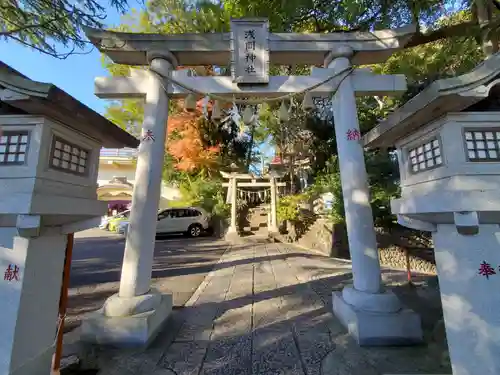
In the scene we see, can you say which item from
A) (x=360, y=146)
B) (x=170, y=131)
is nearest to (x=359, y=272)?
(x=360, y=146)

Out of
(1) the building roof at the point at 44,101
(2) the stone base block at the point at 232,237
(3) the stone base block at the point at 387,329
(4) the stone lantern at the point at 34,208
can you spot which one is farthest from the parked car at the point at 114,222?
(3) the stone base block at the point at 387,329

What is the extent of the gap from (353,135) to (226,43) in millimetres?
1979

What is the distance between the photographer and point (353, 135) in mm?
3104

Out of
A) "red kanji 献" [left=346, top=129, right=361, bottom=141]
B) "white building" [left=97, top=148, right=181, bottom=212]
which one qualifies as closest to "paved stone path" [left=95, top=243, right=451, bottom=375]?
"red kanji 献" [left=346, top=129, right=361, bottom=141]

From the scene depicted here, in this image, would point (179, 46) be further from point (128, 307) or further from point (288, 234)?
point (288, 234)

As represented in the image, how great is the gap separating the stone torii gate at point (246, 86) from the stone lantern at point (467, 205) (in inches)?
39.7

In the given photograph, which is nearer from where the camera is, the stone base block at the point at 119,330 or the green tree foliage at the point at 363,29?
the stone base block at the point at 119,330

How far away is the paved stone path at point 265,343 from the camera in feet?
7.29

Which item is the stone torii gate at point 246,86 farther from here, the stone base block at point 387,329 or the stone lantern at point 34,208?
the stone lantern at point 34,208

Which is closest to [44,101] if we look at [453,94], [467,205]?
[453,94]

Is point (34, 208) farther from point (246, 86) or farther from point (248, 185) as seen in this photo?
point (248, 185)

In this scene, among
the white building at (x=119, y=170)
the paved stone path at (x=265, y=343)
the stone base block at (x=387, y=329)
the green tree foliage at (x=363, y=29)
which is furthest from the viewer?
the white building at (x=119, y=170)

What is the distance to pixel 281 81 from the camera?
10.9ft

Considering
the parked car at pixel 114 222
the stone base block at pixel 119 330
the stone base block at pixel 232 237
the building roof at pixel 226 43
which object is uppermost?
the building roof at pixel 226 43
